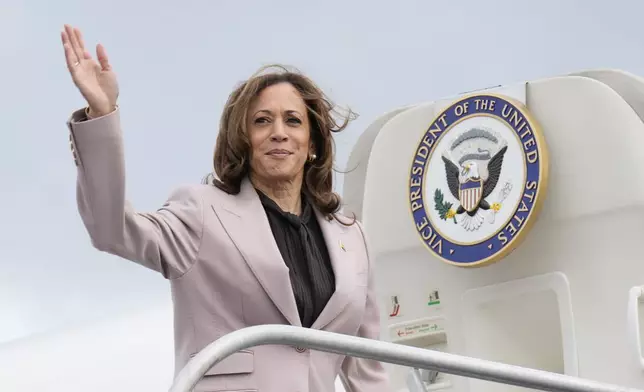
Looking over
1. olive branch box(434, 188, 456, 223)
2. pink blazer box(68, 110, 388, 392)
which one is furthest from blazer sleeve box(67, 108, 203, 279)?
olive branch box(434, 188, 456, 223)

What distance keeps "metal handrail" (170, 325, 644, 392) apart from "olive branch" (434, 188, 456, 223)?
277cm

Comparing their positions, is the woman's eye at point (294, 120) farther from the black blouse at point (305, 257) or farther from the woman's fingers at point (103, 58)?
the woman's fingers at point (103, 58)

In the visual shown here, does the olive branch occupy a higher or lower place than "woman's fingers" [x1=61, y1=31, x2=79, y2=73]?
lower

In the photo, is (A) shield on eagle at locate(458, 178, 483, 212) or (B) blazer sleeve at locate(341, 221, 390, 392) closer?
(B) blazer sleeve at locate(341, 221, 390, 392)

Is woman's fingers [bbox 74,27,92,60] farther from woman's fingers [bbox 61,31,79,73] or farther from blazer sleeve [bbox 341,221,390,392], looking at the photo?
blazer sleeve [bbox 341,221,390,392]

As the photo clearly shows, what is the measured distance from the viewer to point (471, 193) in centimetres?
527

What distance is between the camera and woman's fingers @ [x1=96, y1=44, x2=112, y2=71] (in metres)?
2.28

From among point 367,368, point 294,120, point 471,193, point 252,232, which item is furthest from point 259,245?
point 471,193

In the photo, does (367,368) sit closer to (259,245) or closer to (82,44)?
(259,245)

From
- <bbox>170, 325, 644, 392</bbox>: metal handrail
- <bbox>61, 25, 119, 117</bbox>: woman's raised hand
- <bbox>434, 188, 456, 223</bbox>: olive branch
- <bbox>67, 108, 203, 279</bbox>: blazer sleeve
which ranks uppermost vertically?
<bbox>61, 25, 119, 117</bbox>: woman's raised hand

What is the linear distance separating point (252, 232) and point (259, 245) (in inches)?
1.6

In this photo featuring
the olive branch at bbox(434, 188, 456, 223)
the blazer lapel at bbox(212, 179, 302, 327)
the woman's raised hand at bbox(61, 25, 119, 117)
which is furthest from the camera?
the olive branch at bbox(434, 188, 456, 223)

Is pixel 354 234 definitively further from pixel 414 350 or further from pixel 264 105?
pixel 414 350

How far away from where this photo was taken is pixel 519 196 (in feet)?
16.8
